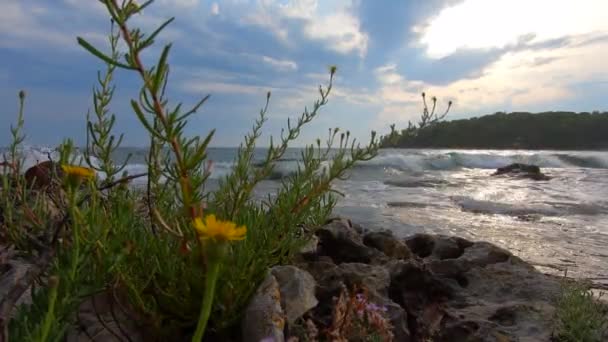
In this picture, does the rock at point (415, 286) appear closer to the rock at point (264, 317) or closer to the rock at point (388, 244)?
the rock at point (388, 244)

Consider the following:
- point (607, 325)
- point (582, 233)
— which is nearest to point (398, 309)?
point (607, 325)

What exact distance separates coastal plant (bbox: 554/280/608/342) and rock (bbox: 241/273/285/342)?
120cm

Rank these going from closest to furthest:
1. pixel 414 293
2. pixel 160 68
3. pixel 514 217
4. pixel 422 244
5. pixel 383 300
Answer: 1. pixel 160 68
2. pixel 383 300
3. pixel 414 293
4. pixel 422 244
5. pixel 514 217

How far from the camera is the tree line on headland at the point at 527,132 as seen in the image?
53031mm

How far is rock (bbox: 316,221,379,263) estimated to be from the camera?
126 inches

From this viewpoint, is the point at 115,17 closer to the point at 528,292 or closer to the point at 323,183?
the point at 323,183

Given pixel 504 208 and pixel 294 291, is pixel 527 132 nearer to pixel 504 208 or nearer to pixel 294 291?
pixel 504 208

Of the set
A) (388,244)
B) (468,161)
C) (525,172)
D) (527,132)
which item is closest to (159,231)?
(388,244)

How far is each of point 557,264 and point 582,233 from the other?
7.05 feet

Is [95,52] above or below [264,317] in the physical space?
above

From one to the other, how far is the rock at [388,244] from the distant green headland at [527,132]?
46642mm

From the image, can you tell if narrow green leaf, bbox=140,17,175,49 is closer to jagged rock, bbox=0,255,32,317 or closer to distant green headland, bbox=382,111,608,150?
jagged rock, bbox=0,255,32,317

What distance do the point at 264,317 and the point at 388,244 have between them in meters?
1.94

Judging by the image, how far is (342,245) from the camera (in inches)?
129
